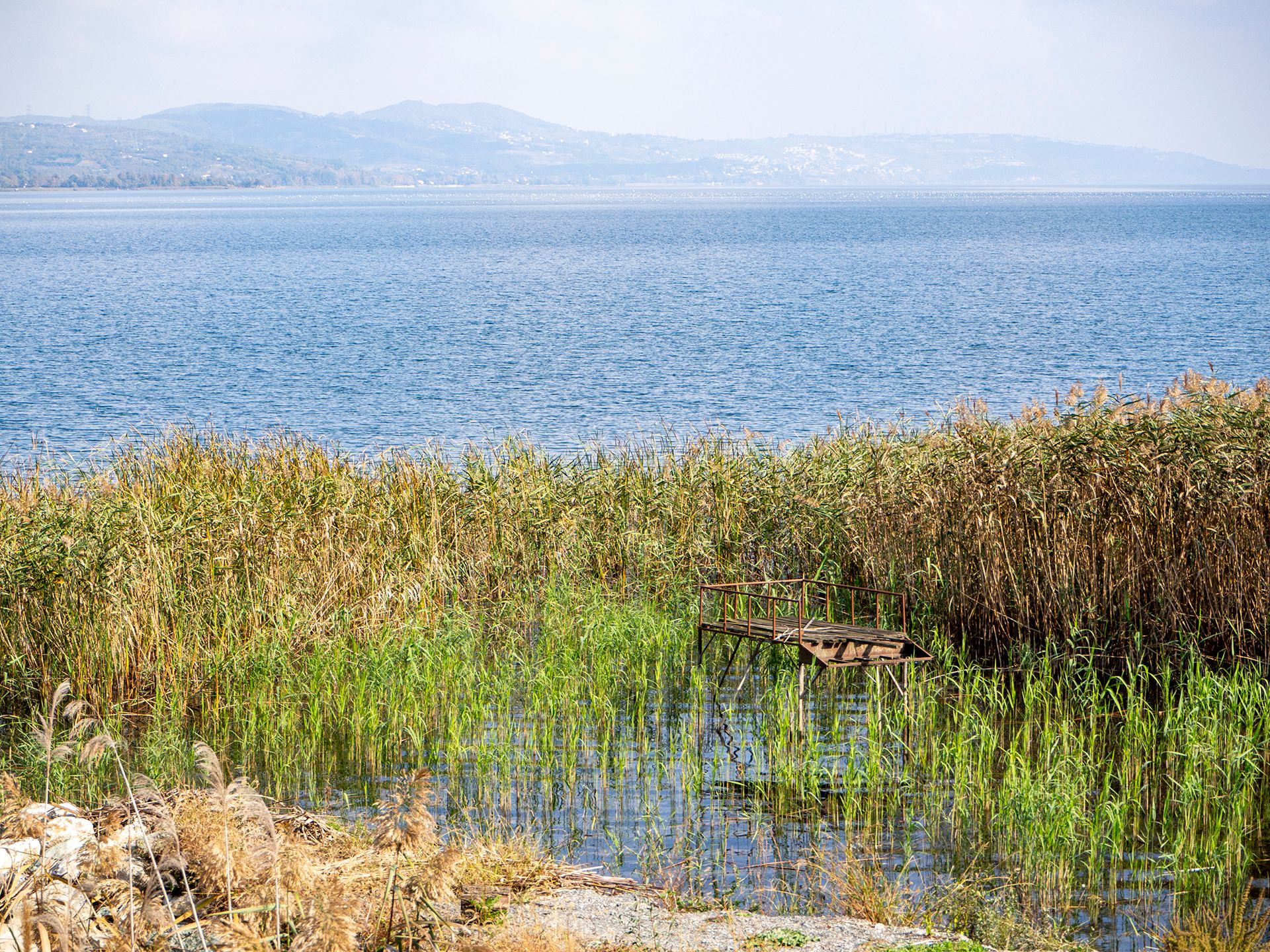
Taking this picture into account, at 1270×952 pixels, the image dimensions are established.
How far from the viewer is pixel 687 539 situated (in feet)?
45.1

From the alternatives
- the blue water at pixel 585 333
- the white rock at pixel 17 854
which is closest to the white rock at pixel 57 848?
the white rock at pixel 17 854

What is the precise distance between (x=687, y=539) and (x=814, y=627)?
12.4 ft

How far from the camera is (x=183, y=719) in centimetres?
1002

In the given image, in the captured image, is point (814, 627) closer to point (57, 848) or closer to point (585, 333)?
point (57, 848)

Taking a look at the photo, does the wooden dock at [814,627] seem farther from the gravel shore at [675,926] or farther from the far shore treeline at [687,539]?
the gravel shore at [675,926]

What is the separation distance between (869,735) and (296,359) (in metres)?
40.3

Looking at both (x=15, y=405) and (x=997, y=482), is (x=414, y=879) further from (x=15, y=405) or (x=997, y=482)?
(x=15, y=405)

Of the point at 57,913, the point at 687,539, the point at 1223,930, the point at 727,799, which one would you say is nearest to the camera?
the point at 57,913

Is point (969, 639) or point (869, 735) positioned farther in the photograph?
point (969, 639)

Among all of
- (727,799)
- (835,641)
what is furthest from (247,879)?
(835,641)

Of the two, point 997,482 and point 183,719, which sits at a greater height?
point 997,482

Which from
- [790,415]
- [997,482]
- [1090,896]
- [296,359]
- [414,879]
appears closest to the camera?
[414,879]

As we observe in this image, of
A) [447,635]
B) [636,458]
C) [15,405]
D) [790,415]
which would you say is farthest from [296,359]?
[447,635]

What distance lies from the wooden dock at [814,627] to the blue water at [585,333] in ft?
23.9
